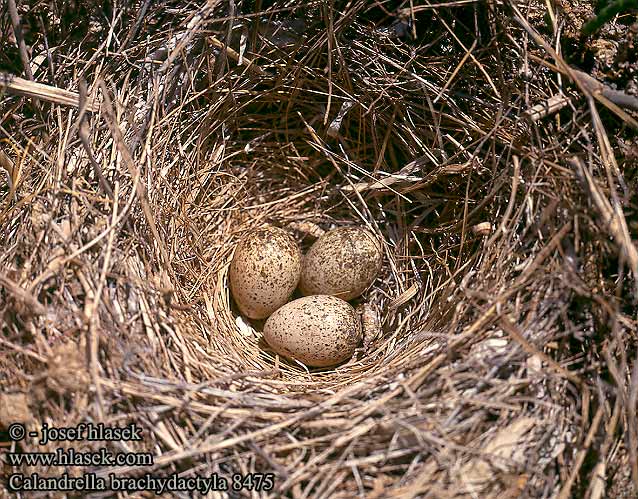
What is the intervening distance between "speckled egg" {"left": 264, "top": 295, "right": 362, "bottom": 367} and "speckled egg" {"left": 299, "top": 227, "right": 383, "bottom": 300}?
0.38 feet

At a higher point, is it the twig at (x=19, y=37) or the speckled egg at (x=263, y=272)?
the twig at (x=19, y=37)

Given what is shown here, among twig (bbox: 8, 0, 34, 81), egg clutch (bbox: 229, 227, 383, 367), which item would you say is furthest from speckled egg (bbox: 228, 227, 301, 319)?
twig (bbox: 8, 0, 34, 81)

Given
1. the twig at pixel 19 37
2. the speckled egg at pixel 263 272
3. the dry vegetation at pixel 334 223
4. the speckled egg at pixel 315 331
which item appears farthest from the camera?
the speckled egg at pixel 263 272

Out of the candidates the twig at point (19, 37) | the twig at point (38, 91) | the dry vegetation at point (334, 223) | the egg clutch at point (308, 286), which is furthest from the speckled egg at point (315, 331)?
the twig at point (19, 37)

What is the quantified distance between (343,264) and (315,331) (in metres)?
0.31

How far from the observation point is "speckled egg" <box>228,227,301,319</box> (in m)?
2.35

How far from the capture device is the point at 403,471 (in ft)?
5.43

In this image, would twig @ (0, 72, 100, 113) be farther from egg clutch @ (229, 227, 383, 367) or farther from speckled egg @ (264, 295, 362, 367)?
speckled egg @ (264, 295, 362, 367)

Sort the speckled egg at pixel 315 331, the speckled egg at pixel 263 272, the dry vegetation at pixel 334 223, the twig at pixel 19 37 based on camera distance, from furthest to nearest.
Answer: the speckled egg at pixel 263 272 < the speckled egg at pixel 315 331 < the twig at pixel 19 37 < the dry vegetation at pixel 334 223

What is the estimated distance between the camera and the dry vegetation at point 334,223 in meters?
1.67

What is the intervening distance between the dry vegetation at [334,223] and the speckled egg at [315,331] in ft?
0.34

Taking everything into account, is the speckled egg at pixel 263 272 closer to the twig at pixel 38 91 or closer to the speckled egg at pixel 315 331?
the speckled egg at pixel 315 331

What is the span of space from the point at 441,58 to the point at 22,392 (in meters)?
1.85

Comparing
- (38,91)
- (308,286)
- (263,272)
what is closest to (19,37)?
(38,91)
